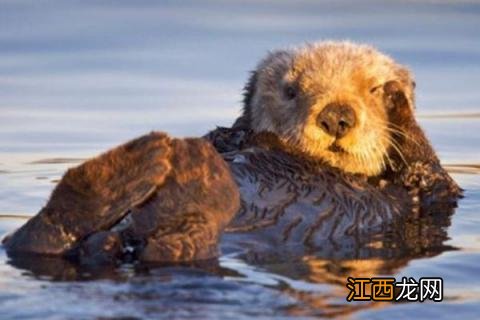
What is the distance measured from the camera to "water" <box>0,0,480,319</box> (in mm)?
5441

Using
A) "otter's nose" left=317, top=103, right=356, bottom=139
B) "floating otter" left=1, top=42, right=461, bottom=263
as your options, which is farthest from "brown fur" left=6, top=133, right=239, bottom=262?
"otter's nose" left=317, top=103, right=356, bottom=139

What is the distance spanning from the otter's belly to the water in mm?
Result: 271

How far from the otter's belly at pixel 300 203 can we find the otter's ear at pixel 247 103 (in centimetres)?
81

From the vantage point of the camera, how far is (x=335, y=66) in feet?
24.6

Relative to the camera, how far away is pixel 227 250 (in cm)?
621

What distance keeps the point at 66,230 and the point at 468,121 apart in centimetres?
513

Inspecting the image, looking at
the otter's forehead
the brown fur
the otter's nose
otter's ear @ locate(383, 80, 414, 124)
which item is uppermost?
the otter's forehead

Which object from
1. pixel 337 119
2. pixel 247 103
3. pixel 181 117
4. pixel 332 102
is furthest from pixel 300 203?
pixel 181 117

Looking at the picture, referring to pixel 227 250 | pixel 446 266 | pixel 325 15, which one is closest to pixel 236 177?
pixel 227 250

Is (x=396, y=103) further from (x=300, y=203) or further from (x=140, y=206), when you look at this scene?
(x=140, y=206)

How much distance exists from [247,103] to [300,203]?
143cm

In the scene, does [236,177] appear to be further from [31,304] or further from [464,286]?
[31,304]

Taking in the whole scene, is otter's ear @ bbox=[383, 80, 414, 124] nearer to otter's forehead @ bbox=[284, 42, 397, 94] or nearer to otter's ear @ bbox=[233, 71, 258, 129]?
otter's forehead @ bbox=[284, 42, 397, 94]

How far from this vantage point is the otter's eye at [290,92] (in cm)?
759
